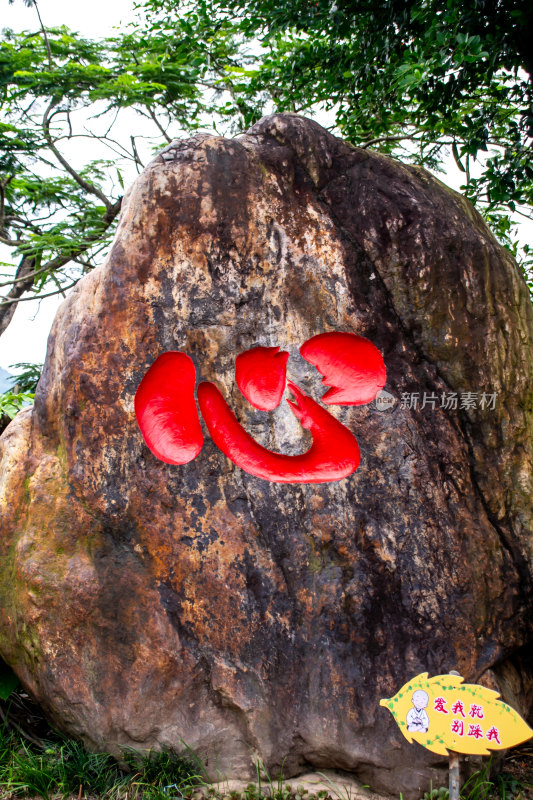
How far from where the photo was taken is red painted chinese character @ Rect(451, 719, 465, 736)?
8.09 feet

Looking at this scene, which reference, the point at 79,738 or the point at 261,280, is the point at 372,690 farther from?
the point at 261,280

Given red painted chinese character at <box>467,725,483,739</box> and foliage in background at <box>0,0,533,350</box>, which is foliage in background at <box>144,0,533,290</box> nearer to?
foliage in background at <box>0,0,533,350</box>

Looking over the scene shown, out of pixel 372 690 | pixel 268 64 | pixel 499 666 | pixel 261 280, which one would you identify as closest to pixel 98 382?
pixel 261 280

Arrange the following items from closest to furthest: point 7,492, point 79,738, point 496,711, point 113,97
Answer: point 496,711, point 79,738, point 7,492, point 113,97

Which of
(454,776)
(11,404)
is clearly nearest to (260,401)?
(454,776)

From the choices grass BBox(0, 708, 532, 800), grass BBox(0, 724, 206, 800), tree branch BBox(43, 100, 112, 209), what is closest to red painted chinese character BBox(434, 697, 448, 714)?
grass BBox(0, 708, 532, 800)

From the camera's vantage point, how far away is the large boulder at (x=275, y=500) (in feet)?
10.5

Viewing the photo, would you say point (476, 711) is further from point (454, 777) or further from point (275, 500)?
point (275, 500)

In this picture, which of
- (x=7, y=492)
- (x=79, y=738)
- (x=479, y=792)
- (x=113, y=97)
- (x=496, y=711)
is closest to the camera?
(x=496, y=711)

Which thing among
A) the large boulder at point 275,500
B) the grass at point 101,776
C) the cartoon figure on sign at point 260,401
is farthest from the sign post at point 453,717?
the grass at point 101,776

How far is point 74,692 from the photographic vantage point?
3.25 meters

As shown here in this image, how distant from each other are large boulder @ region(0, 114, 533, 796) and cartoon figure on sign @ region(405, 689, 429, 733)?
0.66 meters

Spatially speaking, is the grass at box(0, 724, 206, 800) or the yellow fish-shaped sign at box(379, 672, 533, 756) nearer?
the yellow fish-shaped sign at box(379, 672, 533, 756)

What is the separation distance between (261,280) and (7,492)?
1866mm
